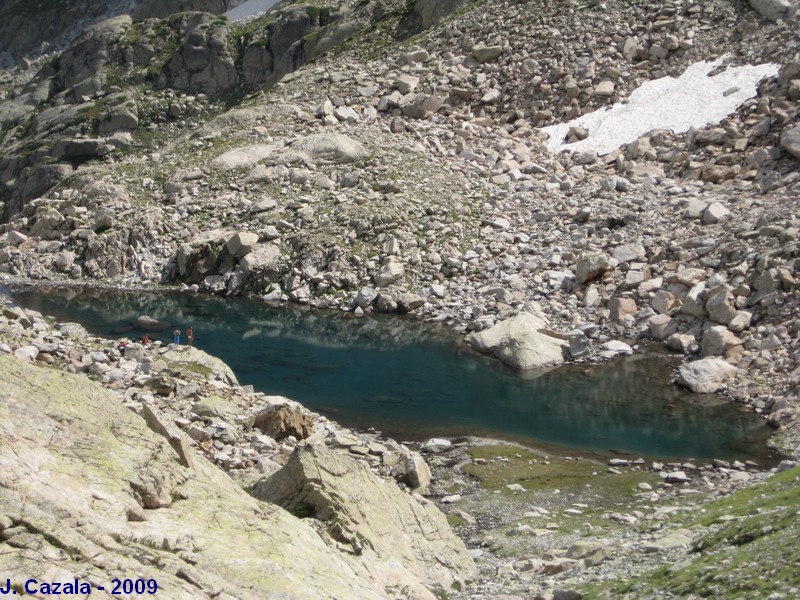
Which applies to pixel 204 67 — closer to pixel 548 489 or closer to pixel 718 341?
pixel 718 341

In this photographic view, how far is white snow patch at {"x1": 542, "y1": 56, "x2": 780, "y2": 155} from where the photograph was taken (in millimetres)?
60844

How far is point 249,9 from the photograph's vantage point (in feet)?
457

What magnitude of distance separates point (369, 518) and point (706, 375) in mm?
24807

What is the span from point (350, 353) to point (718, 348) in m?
18.0

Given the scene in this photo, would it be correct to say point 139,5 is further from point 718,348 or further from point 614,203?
point 718,348

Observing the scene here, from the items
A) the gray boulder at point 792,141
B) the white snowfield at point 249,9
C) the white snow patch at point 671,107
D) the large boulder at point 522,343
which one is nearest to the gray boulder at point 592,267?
the large boulder at point 522,343

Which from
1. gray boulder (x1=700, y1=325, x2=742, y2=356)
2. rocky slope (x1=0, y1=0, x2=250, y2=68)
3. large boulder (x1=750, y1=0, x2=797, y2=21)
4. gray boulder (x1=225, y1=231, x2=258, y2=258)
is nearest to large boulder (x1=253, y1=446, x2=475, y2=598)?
gray boulder (x1=700, y1=325, x2=742, y2=356)

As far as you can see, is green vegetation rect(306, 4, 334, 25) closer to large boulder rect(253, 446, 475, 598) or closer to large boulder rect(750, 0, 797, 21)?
large boulder rect(750, 0, 797, 21)

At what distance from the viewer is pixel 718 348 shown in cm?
4097

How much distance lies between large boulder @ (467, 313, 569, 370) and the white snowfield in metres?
103

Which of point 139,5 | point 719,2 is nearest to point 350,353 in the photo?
point 719,2

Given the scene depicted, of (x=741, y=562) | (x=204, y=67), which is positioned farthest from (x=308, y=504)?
(x=204, y=67)

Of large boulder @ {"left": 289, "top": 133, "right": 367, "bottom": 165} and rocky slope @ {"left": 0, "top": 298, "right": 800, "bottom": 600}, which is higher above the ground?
large boulder @ {"left": 289, "top": 133, "right": 367, "bottom": 165}

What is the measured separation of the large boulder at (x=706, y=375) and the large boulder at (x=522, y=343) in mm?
6131
